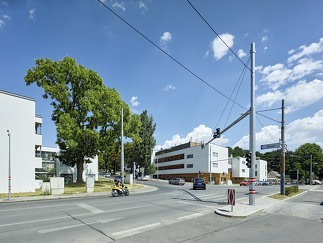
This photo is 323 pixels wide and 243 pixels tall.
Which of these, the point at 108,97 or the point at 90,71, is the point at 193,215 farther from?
the point at 90,71

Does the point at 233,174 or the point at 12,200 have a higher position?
the point at 12,200

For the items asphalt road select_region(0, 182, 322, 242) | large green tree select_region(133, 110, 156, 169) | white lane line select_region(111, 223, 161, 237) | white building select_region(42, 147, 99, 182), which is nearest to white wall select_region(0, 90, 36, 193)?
asphalt road select_region(0, 182, 322, 242)

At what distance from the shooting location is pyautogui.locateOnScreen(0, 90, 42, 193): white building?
2086 centimetres

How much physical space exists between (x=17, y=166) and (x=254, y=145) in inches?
845

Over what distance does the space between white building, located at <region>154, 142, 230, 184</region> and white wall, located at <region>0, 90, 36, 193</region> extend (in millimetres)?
38290

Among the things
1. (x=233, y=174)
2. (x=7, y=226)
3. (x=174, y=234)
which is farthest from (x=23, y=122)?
(x=233, y=174)

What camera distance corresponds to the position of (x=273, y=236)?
6.95m

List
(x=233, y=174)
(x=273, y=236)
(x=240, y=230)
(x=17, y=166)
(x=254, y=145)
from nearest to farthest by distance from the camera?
(x=273, y=236)
(x=240, y=230)
(x=254, y=145)
(x=17, y=166)
(x=233, y=174)

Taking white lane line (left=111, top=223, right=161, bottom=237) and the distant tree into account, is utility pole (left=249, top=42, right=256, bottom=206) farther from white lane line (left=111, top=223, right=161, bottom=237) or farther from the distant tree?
the distant tree

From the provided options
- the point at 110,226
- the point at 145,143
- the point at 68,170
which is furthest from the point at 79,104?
the point at 145,143

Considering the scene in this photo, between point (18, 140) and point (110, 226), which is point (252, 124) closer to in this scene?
point (110, 226)

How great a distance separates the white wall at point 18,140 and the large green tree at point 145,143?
37775 millimetres

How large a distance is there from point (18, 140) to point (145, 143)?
39948mm

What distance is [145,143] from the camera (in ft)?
198
